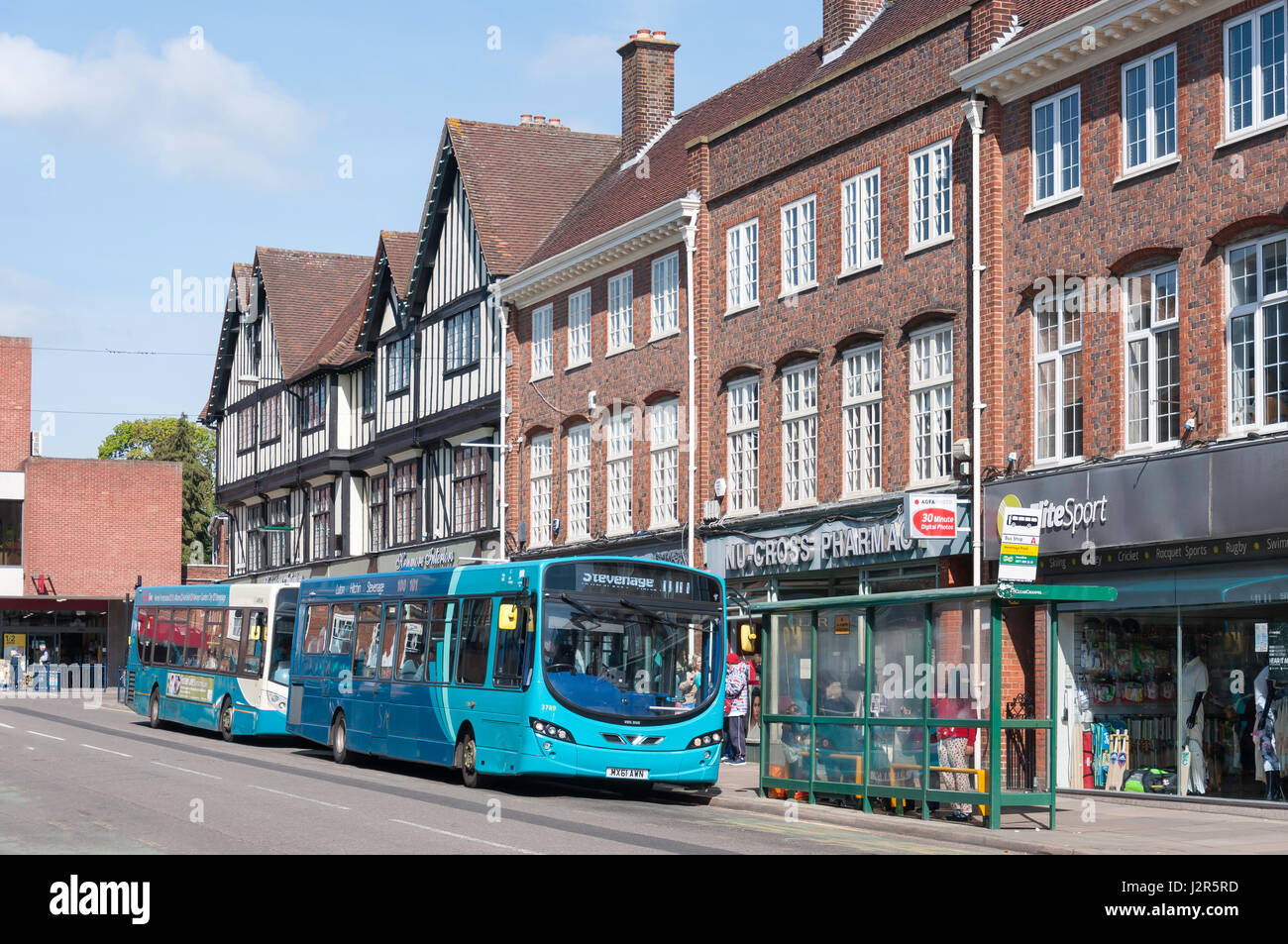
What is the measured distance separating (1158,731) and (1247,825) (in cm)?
314

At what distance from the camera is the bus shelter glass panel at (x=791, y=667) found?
20.7m

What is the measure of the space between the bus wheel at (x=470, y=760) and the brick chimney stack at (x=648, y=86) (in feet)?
69.5

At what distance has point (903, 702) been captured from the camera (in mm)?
19031

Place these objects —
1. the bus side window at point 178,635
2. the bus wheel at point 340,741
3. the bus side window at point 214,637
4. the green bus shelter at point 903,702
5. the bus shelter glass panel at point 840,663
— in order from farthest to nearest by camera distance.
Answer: the bus side window at point 178,635 < the bus side window at point 214,637 < the bus wheel at point 340,741 < the bus shelter glass panel at point 840,663 < the green bus shelter at point 903,702

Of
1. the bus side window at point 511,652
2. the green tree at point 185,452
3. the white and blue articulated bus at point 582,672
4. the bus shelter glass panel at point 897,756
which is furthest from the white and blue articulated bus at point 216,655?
the green tree at point 185,452

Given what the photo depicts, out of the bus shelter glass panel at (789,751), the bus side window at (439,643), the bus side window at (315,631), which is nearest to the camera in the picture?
the bus shelter glass panel at (789,751)

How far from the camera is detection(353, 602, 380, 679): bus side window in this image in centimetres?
2623

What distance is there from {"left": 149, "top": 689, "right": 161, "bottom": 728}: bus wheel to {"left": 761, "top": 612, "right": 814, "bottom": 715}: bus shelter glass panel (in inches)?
791

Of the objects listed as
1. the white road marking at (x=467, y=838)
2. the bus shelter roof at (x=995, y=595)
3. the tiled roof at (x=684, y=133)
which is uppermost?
the tiled roof at (x=684, y=133)

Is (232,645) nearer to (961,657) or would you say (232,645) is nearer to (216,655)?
(216,655)

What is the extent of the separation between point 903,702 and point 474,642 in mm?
6450

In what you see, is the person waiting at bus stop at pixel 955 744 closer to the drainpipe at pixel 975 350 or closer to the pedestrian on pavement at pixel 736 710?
the drainpipe at pixel 975 350

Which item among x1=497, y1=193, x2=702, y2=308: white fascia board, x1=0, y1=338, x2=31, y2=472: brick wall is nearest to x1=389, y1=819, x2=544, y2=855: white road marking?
x1=497, y1=193, x2=702, y2=308: white fascia board

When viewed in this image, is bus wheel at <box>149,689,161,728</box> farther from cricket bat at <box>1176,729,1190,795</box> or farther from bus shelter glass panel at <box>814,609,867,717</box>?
cricket bat at <box>1176,729,1190,795</box>
